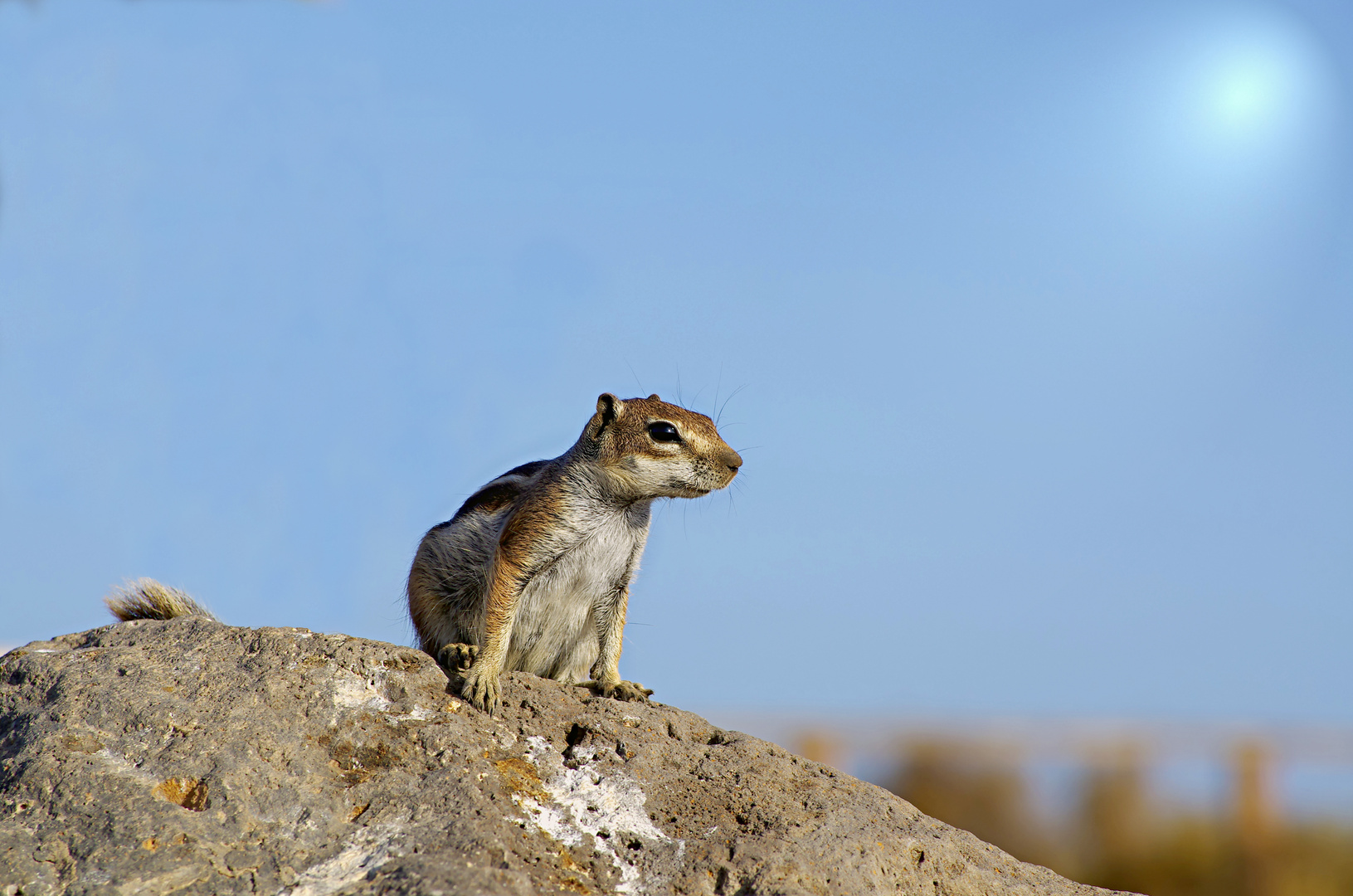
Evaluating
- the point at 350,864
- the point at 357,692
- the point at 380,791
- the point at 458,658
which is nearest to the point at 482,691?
the point at 458,658

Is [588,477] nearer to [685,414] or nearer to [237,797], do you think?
[685,414]

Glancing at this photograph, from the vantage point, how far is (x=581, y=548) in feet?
20.4

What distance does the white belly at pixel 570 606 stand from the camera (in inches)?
243

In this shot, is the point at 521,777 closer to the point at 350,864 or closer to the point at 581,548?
the point at 350,864

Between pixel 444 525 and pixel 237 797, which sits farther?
pixel 444 525

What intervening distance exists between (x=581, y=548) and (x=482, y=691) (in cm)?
139

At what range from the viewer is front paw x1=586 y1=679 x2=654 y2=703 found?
5789 mm

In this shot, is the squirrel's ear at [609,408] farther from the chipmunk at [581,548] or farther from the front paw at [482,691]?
the front paw at [482,691]

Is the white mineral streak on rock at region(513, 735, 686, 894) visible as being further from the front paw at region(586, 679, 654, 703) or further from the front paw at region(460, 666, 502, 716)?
the front paw at region(586, 679, 654, 703)

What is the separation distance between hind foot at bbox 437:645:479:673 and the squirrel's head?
1371mm

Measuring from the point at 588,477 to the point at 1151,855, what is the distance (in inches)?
424

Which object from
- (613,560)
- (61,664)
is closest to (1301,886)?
(613,560)

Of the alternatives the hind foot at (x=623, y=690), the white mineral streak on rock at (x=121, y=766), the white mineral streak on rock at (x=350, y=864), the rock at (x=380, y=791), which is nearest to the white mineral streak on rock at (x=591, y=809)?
the rock at (x=380, y=791)

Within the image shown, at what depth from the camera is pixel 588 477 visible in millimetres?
6312
